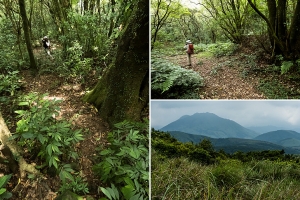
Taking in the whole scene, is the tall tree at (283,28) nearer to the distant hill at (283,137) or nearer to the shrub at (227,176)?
the distant hill at (283,137)

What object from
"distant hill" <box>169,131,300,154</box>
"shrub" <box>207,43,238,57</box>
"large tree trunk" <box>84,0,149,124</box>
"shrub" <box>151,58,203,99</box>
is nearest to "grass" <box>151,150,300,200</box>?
"distant hill" <box>169,131,300,154</box>

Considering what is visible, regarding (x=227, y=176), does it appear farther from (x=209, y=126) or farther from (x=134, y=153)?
(x=134, y=153)

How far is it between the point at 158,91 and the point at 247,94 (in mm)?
1421

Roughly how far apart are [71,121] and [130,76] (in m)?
1.13

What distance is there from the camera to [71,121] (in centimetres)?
370

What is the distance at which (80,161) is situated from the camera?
3.12 m

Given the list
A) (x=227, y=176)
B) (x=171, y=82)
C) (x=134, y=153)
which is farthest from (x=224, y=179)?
(x=171, y=82)

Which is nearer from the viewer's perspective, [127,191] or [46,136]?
[127,191]

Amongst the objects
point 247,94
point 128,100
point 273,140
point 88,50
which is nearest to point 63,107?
point 128,100

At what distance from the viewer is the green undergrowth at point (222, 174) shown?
74.1 inches

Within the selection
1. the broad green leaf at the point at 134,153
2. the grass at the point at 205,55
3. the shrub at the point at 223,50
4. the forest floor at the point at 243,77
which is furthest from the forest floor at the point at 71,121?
the shrub at the point at 223,50

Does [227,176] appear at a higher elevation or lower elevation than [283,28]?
lower

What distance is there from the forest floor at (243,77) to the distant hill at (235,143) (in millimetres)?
415

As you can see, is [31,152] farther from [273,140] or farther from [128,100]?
[273,140]
